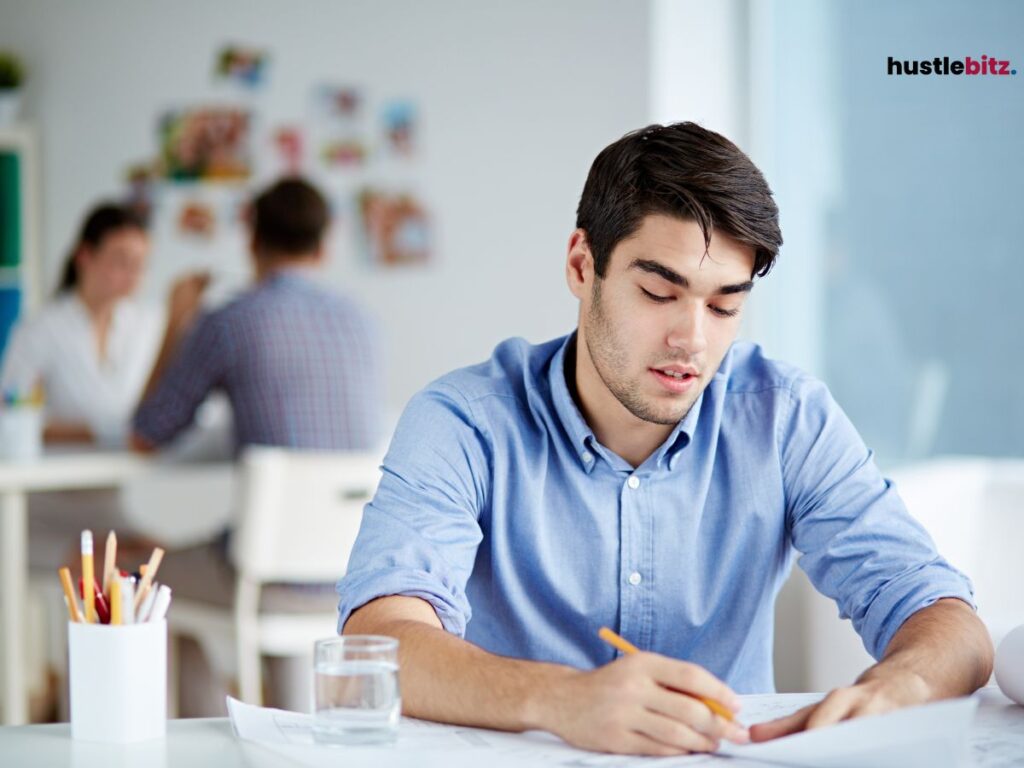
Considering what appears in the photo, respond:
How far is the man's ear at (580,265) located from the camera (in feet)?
4.97

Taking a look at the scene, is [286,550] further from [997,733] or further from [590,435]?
[997,733]

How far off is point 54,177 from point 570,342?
4.00m

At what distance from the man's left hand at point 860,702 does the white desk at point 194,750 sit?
0.05m

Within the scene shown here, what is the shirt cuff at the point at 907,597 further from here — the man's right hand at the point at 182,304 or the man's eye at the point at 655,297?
the man's right hand at the point at 182,304

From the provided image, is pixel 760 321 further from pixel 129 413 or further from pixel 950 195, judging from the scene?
pixel 129 413

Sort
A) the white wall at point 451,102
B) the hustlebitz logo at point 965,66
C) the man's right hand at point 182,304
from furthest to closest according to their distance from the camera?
the white wall at point 451,102 < the man's right hand at point 182,304 < the hustlebitz logo at point 965,66

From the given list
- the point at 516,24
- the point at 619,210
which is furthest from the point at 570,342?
the point at 516,24

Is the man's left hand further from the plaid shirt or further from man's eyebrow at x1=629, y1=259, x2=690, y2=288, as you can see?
the plaid shirt

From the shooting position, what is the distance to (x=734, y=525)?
147cm

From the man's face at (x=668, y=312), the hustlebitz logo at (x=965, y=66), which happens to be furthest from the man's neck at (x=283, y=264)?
the man's face at (x=668, y=312)

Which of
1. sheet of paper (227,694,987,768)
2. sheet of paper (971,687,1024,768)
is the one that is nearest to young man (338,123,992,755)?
sheet of paper (971,687,1024,768)

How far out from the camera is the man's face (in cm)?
137

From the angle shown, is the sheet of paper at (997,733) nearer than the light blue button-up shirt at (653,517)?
Yes

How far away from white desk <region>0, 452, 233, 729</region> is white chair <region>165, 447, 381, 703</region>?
11.0 inches
